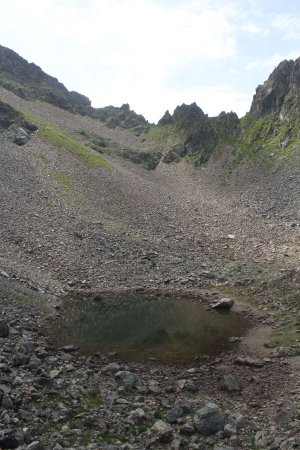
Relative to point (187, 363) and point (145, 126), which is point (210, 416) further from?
point (145, 126)

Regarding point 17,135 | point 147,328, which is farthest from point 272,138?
point 147,328

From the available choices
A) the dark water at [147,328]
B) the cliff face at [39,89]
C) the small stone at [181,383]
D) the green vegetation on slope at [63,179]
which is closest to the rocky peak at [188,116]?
the cliff face at [39,89]

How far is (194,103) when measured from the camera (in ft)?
399

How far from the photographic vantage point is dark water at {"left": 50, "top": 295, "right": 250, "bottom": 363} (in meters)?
26.8

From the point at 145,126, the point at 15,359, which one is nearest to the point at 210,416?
the point at 15,359

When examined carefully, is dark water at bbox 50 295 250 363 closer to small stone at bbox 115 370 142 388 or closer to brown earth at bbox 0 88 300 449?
brown earth at bbox 0 88 300 449

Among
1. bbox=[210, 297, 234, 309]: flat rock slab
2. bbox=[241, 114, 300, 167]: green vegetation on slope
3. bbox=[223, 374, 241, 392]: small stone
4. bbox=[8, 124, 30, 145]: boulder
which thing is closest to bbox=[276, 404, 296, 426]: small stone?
→ bbox=[223, 374, 241, 392]: small stone

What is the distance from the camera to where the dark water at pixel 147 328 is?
2677 centimetres

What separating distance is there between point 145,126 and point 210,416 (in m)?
136

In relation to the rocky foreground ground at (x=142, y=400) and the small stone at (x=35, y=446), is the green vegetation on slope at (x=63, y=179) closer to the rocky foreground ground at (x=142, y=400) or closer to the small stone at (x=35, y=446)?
the rocky foreground ground at (x=142, y=400)

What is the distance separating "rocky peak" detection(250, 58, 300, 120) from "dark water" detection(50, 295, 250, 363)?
238 feet

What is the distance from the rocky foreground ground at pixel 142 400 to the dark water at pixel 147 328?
4.80 feet

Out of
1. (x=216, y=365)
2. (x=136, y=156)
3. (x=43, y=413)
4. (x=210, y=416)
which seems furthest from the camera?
(x=136, y=156)

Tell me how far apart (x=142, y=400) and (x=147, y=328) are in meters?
12.8
